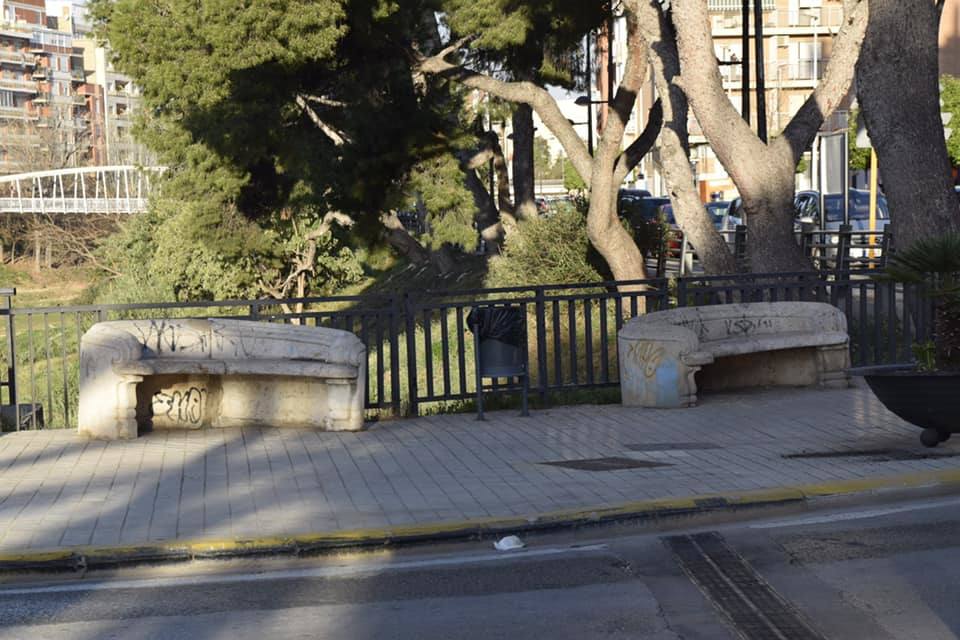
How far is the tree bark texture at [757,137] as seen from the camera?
698 inches

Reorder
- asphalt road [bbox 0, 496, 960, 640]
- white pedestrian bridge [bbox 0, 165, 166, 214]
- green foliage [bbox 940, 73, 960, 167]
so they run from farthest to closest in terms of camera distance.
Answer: white pedestrian bridge [bbox 0, 165, 166, 214] → green foliage [bbox 940, 73, 960, 167] → asphalt road [bbox 0, 496, 960, 640]

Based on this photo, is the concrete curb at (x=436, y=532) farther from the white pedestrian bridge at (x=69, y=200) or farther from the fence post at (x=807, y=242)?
the white pedestrian bridge at (x=69, y=200)

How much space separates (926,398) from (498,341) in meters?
4.15

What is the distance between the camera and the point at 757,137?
17922mm

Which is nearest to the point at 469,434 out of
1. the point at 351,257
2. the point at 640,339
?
the point at 640,339

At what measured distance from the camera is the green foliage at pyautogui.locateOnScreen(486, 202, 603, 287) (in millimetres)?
26953

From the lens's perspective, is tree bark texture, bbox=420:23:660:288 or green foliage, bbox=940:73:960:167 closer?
tree bark texture, bbox=420:23:660:288

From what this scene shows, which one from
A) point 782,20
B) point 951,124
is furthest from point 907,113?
point 782,20

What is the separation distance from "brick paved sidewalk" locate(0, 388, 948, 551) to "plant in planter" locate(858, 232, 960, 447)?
0.27 m

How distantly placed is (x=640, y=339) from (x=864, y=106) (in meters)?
4.66

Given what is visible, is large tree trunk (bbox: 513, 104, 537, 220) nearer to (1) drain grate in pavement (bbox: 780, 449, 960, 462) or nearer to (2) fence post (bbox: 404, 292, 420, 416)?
(2) fence post (bbox: 404, 292, 420, 416)

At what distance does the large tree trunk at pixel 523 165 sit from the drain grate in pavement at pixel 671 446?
21527 millimetres

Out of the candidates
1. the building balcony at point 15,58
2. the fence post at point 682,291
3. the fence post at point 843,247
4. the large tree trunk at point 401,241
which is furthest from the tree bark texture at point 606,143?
the building balcony at point 15,58

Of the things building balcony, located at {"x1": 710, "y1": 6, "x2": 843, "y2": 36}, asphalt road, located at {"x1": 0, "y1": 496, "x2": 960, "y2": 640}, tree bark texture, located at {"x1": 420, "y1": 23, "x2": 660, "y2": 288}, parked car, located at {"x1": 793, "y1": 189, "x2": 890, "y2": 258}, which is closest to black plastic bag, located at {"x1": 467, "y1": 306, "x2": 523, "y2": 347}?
asphalt road, located at {"x1": 0, "y1": 496, "x2": 960, "y2": 640}
